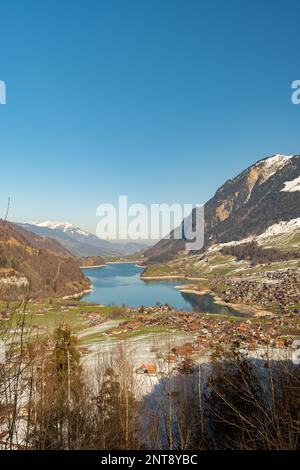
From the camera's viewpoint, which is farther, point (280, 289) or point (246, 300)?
point (280, 289)

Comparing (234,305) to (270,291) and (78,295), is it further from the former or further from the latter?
(78,295)

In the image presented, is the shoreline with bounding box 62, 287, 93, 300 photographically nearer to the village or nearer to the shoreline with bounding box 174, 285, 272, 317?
the shoreline with bounding box 174, 285, 272, 317

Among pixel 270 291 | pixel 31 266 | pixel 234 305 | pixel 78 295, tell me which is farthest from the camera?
pixel 31 266

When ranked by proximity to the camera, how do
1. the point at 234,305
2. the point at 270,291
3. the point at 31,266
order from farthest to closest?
the point at 31,266
the point at 270,291
the point at 234,305

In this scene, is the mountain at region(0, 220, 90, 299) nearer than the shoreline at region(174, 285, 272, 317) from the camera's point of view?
No

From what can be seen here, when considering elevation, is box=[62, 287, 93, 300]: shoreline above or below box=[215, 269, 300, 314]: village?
below

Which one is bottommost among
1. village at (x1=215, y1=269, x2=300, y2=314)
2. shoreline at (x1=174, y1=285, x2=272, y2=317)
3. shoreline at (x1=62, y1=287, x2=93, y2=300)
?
shoreline at (x1=62, y1=287, x2=93, y2=300)

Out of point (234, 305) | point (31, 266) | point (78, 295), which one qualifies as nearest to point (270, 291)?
point (234, 305)

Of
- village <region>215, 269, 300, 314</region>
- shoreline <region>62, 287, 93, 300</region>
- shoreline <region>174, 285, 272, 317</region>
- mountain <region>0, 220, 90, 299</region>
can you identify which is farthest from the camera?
mountain <region>0, 220, 90, 299</region>


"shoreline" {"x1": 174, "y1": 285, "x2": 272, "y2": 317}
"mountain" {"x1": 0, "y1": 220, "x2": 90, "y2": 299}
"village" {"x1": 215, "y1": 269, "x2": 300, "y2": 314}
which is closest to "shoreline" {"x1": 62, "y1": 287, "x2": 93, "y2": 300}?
"mountain" {"x1": 0, "y1": 220, "x2": 90, "y2": 299}

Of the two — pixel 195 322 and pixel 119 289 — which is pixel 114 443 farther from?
pixel 119 289
